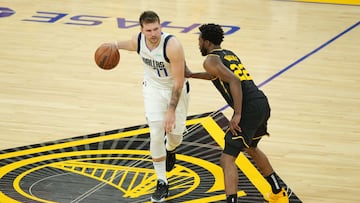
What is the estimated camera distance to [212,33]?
5.86 m

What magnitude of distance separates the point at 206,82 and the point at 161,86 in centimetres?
341

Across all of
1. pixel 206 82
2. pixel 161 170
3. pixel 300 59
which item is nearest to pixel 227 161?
pixel 161 170

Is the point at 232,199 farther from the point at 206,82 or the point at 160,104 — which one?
the point at 206,82

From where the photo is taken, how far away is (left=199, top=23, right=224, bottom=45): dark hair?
19.2ft

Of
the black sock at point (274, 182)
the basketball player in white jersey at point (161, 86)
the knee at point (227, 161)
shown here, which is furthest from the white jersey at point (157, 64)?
the black sock at point (274, 182)

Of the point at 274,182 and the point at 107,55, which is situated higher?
the point at 107,55

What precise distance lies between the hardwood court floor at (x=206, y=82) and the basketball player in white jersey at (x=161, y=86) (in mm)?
1214

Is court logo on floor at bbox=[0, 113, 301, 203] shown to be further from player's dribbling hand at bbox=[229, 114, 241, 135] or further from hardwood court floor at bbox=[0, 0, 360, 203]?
player's dribbling hand at bbox=[229, 114, 241, 135]

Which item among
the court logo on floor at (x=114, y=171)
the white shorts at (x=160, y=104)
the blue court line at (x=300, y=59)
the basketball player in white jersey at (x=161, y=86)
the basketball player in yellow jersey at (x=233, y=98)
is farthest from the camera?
the blue court line at (x=300, y=59)

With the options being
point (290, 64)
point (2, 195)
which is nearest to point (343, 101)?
point (290, 64)

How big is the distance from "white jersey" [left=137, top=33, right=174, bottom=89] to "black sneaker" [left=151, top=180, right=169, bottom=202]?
2.56 feet

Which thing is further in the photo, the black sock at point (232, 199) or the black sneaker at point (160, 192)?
the black sneaker at point (160, 192)

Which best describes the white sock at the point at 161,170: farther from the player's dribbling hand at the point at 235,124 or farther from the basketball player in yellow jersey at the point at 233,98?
the player's dribbling hand at the point at 235,124

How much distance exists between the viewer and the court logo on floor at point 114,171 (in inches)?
254
